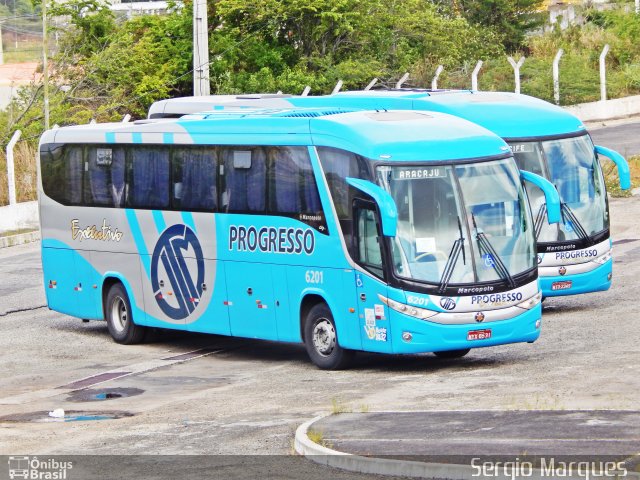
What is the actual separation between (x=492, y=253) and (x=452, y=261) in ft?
1.90

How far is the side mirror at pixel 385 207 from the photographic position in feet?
53.5

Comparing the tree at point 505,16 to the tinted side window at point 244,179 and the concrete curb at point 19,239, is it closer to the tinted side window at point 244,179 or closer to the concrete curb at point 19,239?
the concrete curb at point 19,239

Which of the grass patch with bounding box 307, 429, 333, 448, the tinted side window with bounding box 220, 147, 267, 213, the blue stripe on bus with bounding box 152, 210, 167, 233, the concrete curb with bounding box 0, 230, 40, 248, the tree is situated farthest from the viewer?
the tree

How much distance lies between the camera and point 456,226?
1681cm

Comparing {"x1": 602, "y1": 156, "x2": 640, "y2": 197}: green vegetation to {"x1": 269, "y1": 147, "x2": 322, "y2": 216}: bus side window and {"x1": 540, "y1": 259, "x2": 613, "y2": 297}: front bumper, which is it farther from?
{"x1": 269, "y1": 147, "x2": 322, "y2": 216}: bus side window

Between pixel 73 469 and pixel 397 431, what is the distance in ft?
9.11

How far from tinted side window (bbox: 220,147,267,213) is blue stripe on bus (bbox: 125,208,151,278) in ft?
6.89

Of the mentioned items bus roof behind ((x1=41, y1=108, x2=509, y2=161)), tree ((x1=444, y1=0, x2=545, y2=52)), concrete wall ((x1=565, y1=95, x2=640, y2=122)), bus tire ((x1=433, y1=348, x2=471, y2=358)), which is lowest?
bus tire ((x1=433, y1=348, x2=471, y2=358))

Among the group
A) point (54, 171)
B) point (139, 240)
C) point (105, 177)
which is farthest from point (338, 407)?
point (54, 171)

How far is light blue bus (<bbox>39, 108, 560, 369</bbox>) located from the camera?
660 inches

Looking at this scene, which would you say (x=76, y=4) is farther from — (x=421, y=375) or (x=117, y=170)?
(x=421, y=375)

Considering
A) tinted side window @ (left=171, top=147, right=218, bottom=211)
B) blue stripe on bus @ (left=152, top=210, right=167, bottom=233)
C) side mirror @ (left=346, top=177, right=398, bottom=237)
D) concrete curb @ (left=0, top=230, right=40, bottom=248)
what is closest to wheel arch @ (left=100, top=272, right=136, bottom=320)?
blue stripe on bus @ (left=152, top=210, right=167, bottom=233)

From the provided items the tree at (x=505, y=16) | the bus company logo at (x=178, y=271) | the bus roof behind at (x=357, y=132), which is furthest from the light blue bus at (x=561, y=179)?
the tree at (x=505, y=16)

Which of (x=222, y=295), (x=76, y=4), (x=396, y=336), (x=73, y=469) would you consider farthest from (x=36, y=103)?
(x=73, y=469)
